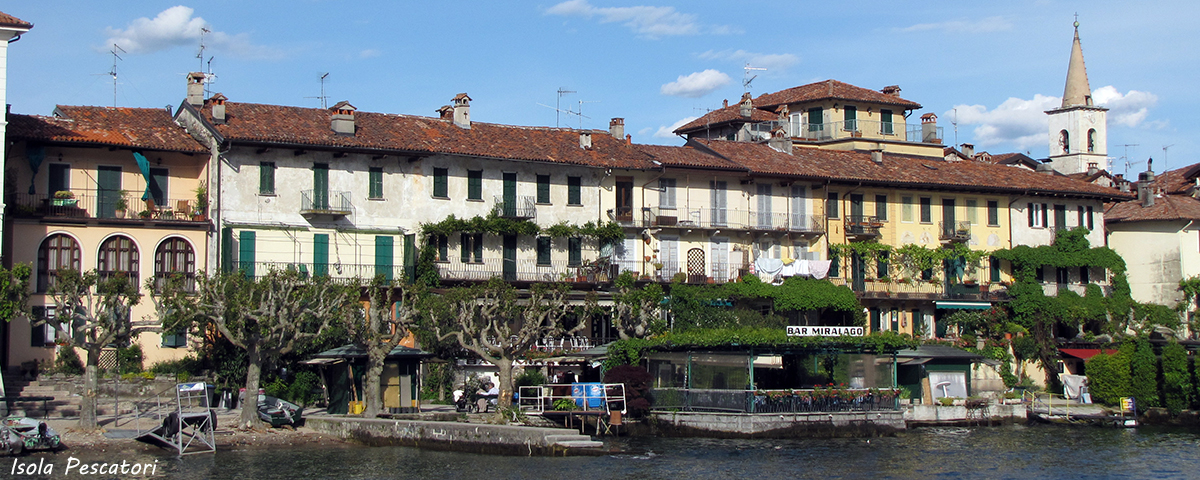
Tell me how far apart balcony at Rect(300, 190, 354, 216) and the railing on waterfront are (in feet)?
44.9

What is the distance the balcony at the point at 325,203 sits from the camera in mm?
50125

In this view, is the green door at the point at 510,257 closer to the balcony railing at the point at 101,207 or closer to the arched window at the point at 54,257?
the balcony railing at the point at 101,207

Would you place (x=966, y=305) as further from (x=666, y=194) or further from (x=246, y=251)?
(x=246, y=251)

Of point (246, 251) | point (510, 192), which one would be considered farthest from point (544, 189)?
point (246, 251)

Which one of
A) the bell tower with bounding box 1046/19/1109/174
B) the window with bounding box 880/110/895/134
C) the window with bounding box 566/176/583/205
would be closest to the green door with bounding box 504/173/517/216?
the window with bounding box 566/176/583/205

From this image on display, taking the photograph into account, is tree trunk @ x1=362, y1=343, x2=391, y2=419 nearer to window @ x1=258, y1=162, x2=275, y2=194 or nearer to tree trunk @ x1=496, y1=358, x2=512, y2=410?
tree trunk @ x1=496, y1=358, x2=512, y2=410

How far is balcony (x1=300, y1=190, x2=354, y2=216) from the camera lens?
50125mm

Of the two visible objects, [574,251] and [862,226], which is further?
[862,226]

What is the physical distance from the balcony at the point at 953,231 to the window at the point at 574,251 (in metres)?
18.0

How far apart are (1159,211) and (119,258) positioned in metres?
47.7

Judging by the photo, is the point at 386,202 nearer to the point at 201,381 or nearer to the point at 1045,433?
the point at 201,381

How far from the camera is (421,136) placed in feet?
175

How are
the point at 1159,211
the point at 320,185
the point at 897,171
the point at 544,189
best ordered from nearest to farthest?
the point at 320,185
the point at 544,189
the point at 897,171
the point at 1159,211

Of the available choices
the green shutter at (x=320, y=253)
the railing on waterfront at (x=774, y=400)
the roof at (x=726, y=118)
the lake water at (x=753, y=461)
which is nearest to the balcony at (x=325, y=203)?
the green shutter at (x=320, y=253)
